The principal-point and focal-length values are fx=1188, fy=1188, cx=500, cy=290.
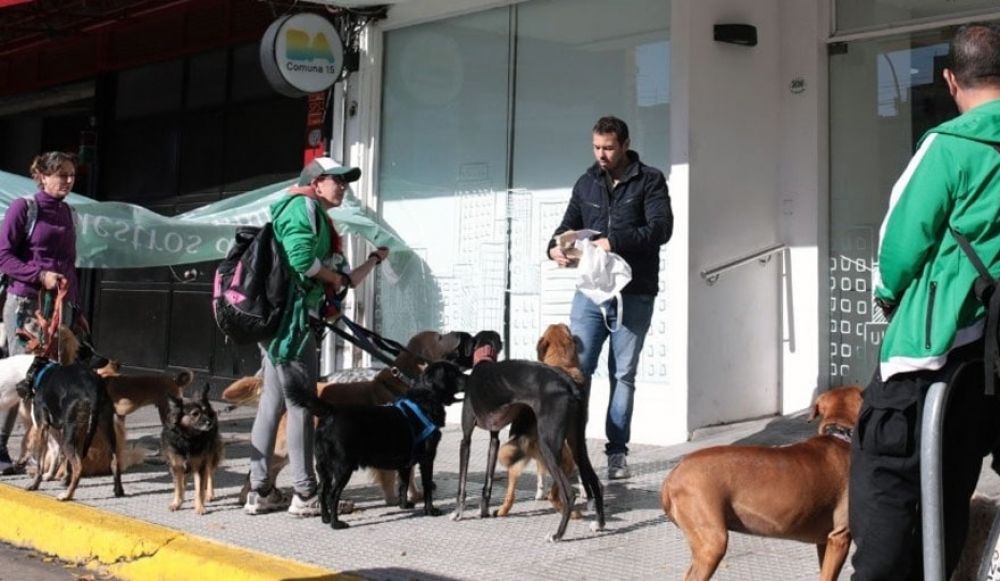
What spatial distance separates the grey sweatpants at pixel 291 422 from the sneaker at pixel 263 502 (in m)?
0.13

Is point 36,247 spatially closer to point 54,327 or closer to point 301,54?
point 54,327

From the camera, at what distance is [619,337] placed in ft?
23.0

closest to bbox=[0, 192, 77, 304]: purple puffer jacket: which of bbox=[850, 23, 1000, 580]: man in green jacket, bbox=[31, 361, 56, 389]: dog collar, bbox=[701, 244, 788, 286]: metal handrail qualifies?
bbox=[31, 361, 56, 389]: dog collar

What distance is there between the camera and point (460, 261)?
10.6 metres

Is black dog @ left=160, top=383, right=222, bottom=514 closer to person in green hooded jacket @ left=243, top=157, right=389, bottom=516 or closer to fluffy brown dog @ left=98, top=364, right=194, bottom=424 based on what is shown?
person in green hooded jacket @ left=243, top=157, right=389, bottom=516

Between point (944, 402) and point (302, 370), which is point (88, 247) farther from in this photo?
point (944, 402)

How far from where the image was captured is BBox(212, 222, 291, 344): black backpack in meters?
6.29

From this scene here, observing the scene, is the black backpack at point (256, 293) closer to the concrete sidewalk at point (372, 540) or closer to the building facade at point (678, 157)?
the concrete sidewalk at point (372, 540)

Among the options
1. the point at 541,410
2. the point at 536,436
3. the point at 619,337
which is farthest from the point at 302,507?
the point at 619,337

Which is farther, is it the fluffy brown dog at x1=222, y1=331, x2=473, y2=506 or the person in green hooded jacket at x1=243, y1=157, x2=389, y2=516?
the fluffy brown dog at x1=222, y1=331, x2=473, y2=506

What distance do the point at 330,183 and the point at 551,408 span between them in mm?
1747

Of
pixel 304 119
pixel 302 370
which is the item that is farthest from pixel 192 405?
pixel 304 119

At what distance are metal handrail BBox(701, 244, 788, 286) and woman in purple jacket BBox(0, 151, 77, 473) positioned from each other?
14.5 ft

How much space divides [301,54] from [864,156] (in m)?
4.89
